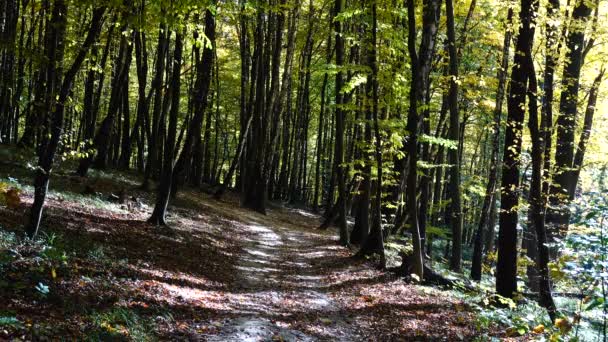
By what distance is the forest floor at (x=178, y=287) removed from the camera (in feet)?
20.8

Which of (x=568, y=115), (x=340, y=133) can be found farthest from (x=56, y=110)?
(x=568, y=115)

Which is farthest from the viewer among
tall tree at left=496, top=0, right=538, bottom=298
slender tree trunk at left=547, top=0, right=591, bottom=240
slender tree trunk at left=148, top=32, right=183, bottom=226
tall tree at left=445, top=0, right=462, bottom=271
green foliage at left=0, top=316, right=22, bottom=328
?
tall tree at left=445, top=0, right=462, bottom=271

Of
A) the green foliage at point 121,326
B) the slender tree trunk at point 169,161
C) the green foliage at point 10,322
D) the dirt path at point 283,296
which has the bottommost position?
the dirt path at point 283,296

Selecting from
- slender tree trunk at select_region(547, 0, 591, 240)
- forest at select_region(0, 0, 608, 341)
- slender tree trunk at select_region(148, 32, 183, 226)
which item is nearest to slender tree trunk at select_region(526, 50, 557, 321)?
forest at select_region(0, 0, 608, 341)

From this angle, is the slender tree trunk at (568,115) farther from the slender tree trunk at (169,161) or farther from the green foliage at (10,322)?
the green foliage at (10,322)

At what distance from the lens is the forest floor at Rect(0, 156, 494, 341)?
6.33 meters

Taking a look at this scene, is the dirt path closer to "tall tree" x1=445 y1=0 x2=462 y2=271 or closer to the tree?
the tree

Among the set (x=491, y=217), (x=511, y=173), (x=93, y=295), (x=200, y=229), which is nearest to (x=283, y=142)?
(x=491, y=217)

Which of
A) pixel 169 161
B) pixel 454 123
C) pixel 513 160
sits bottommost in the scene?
pixel 169 161

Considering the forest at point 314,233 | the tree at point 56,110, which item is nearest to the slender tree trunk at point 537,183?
the forest at point 314,233

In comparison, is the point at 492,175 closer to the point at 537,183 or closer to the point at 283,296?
the point at 537,183

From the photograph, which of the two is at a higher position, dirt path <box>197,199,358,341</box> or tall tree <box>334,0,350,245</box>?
tall tree <box>334,0,350,245</box>

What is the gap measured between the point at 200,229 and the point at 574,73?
1194 cm

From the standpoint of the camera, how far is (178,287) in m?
9.14
